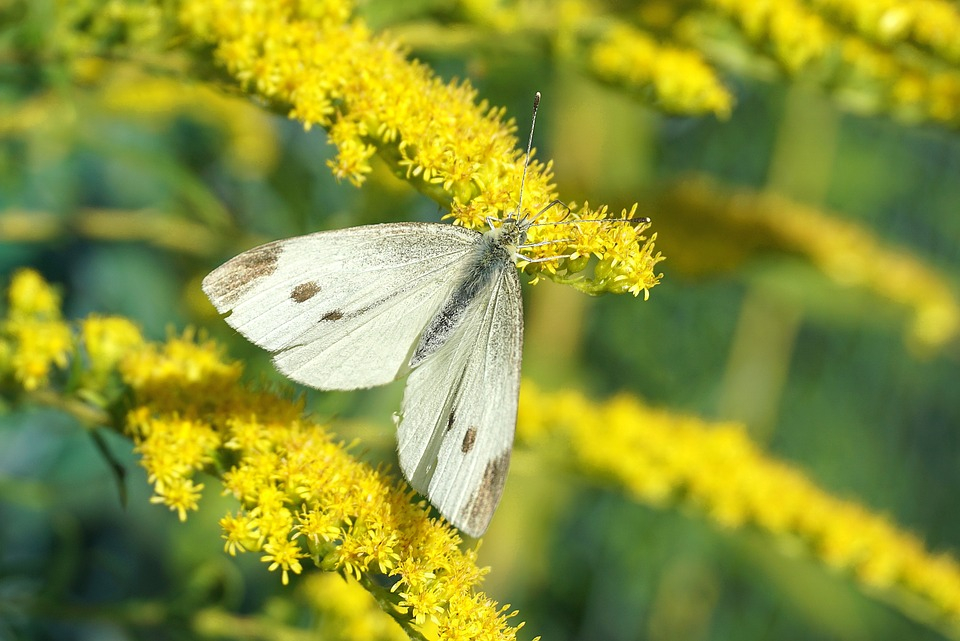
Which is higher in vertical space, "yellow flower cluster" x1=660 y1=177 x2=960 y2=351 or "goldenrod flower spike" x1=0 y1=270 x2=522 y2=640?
"yellow flower cluster" x1=660 y1=177 x2=960 y2=351

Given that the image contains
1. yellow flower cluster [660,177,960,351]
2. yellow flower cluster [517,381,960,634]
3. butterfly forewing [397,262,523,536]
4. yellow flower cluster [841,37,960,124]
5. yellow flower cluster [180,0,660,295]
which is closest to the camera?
butterfly forewing [397,262,523,536]

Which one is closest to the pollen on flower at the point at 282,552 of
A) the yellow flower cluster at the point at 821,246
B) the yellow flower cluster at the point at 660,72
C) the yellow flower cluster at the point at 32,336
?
the yellow flower cluster at the point at 32,336

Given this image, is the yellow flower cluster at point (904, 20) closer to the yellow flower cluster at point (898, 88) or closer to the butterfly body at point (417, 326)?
the yellow flower cluster at point (898, 88)

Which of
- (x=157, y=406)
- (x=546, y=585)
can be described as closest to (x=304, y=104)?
(x=157, y=406)

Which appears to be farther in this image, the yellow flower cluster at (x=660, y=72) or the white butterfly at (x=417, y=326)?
the yellow flower cluster at (x=660, y=72)

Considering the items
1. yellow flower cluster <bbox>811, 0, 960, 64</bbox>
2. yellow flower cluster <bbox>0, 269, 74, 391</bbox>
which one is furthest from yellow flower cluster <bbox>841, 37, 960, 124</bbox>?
yellow flower cluster <bbox>0, 269, 74, 391</bbox>

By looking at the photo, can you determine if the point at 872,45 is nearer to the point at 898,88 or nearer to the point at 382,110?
the point at 898,88

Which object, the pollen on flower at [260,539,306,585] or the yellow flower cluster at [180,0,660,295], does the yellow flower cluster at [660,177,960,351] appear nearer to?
the yellow flower cluster at [180,0,660,295]

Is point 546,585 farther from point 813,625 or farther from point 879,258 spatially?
point 879,258
